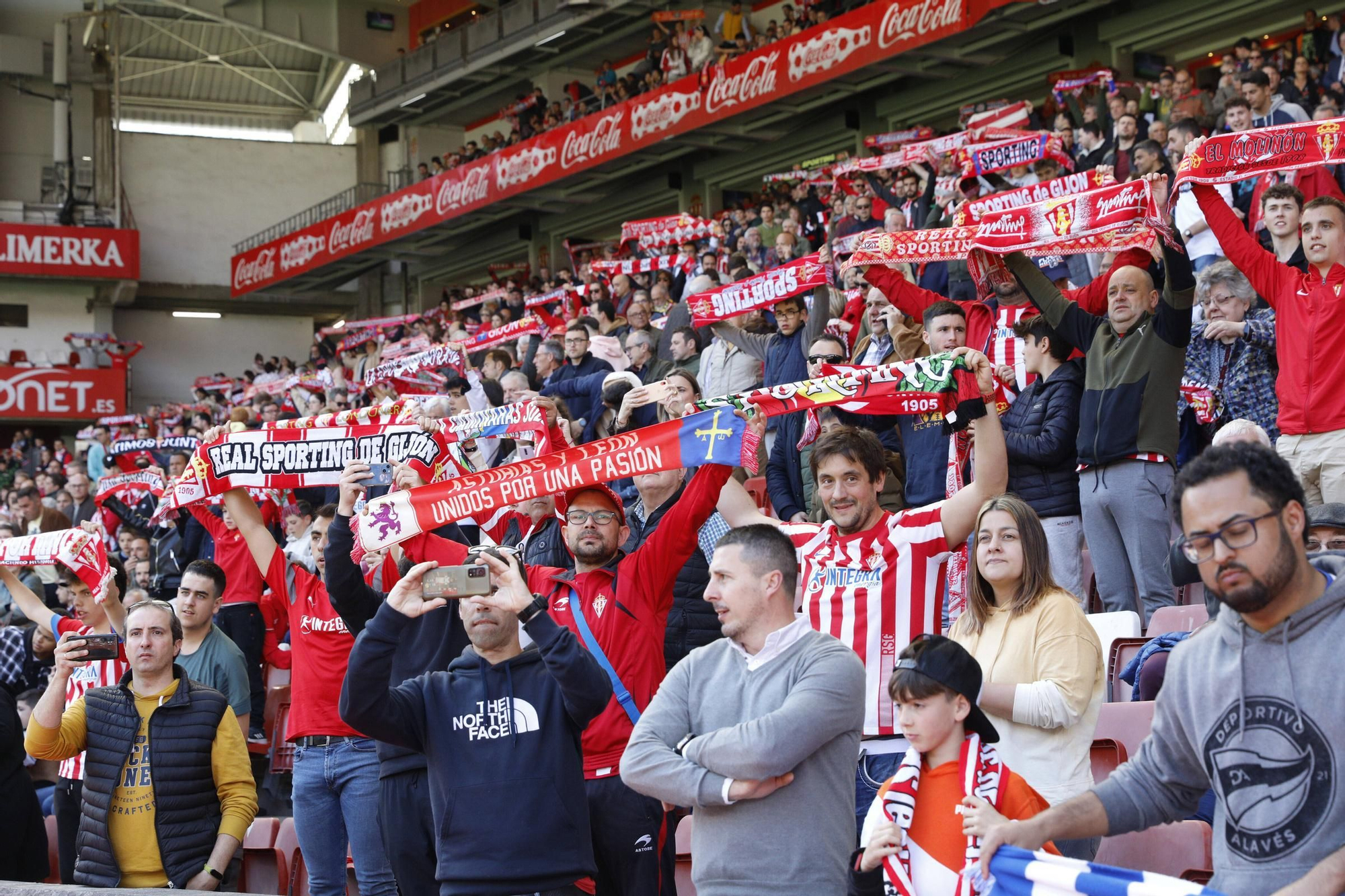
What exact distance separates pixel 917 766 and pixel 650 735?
2.32 ft

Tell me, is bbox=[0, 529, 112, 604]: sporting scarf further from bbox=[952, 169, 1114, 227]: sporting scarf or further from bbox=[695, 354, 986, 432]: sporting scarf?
bbox=[952, 169, 1114, 227]: sporting scarf

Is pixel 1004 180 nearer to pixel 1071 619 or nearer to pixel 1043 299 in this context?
pixel 1043 299

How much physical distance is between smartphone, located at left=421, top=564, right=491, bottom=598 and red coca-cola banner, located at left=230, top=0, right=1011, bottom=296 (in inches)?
589

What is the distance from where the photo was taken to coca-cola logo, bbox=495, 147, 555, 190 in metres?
25.7

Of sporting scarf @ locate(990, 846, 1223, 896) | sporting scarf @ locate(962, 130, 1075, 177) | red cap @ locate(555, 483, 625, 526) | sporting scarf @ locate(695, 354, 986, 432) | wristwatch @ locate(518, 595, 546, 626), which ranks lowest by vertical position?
sporting scarf @ locate(990, 846, 1223, 896)

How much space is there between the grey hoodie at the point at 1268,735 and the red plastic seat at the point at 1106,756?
1.90 m

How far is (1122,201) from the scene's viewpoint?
7.46m

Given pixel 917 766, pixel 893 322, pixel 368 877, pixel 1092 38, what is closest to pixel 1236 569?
pixel 917 766

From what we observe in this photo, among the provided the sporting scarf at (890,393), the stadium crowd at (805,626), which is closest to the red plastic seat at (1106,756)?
the stadium crowd at (805,626)

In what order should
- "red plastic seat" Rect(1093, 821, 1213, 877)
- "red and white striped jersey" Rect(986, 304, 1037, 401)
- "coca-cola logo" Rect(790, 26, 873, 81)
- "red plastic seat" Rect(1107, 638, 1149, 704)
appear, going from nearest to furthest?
1. "red plastic seat" Rect(1093, 821, 1213, 877)
2. "red plastic seat" Rect(1107, 638, 1149, 704)
3. "red and white striped jersey" Rect(986, 304, 1037, 401)
4. "coca-cola logo" Rect(790, 26, 873, 81)

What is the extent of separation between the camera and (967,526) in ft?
14.9

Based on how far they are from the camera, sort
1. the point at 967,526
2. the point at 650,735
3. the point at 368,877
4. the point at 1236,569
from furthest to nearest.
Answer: the point at 368,877
the point at 967,526
the point at 650,735
the point at 1236,569

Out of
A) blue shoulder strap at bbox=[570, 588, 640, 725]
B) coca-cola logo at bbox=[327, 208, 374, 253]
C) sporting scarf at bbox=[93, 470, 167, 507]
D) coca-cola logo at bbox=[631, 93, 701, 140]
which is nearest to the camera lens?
blue shoulder strap at bbox=[570, 588, 640, 725]

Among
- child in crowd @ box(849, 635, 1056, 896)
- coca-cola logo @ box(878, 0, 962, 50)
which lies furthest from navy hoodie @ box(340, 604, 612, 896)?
coca-cola logo @ box(878, 0, 962, 50)
